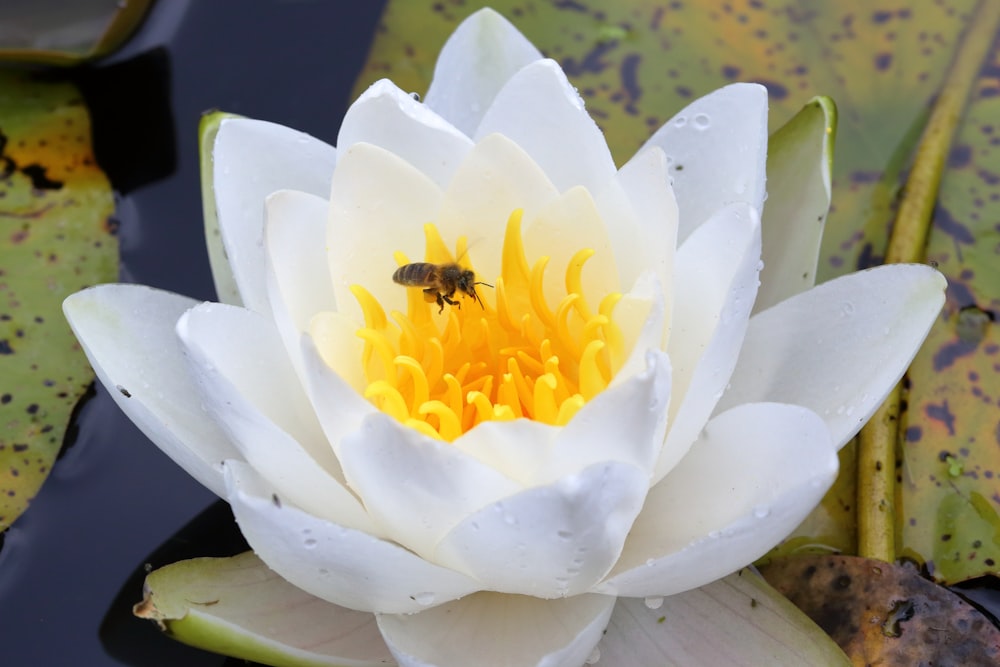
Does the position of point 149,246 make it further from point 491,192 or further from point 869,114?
point 869,114

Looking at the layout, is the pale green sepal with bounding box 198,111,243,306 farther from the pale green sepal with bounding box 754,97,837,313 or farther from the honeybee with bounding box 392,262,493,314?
the pale green sepal with bounding box 754,97,837,313

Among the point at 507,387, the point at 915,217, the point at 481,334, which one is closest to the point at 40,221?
the point at 481,334

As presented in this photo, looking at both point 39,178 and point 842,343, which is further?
point 39,178

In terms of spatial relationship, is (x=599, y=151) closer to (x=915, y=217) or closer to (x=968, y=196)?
(x=915, y=217)

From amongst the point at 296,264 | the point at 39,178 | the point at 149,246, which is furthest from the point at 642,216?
the point at 39,178

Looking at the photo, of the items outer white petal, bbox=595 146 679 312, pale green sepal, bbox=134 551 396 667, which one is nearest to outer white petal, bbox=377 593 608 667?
pale green sepal, bbox=134 551 396 667

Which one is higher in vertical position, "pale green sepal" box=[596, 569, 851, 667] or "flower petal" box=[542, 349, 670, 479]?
"flower petal" box=[542, 349, 670, 479]
